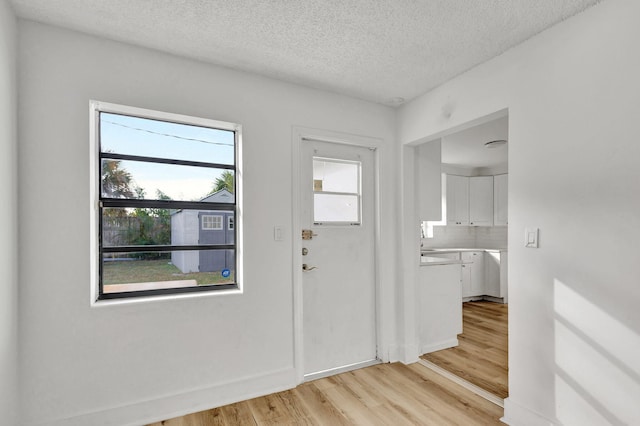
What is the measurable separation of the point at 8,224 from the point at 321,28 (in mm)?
2033

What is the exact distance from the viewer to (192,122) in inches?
96.5

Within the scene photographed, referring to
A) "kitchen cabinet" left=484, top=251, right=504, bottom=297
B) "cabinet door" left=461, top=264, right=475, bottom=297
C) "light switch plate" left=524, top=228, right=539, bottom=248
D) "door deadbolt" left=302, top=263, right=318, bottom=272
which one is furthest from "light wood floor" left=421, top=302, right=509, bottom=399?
"door deadbolt" left=302, top=263, right=318, bottom=272

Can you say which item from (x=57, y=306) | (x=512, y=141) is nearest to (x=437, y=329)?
(x=512, y=141)

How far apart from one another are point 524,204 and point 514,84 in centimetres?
79

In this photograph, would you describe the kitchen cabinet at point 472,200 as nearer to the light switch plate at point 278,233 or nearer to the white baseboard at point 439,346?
the white baseboard at point 439,346

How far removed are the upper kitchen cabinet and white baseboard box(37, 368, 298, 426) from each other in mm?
2019

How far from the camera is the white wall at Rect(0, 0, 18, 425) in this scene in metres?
1.69

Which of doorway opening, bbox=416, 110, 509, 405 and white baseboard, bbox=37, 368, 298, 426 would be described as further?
doorway opening, bbox=416, 110, 509, 405

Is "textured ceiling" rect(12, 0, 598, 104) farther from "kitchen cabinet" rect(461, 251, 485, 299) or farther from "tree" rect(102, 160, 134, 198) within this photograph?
"kitchen cabinet" rect(461, 251, 485, 299)

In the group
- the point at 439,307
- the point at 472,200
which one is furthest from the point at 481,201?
the point at 439,307

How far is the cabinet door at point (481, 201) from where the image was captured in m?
6.24

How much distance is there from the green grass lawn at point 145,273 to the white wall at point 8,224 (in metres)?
0.48

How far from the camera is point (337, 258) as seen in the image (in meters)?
3.02

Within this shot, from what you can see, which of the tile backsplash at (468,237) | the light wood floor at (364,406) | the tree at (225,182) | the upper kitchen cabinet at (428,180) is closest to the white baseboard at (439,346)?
the light wood floor at (364,406)
